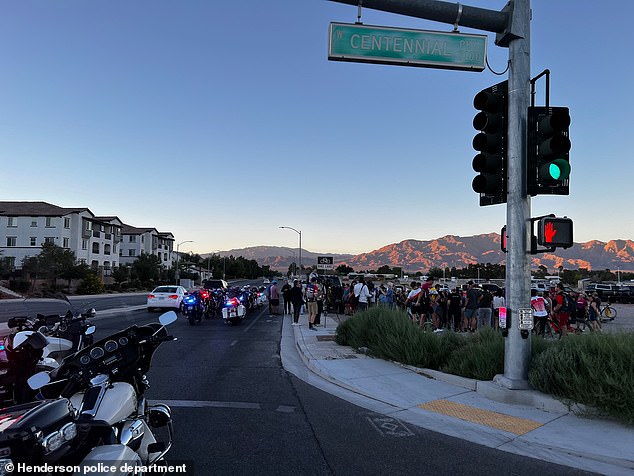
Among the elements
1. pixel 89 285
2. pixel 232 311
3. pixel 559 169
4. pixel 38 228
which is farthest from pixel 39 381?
pixel 38 228

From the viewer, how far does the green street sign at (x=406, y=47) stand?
23.2 ft

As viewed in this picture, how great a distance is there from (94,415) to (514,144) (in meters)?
6.79

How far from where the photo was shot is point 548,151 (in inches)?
277

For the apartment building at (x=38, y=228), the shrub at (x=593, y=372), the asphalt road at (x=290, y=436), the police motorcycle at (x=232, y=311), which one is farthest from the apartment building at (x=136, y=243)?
the shrub at (x=593, y=372)

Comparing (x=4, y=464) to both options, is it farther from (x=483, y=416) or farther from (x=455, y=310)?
(x=455, y=310)

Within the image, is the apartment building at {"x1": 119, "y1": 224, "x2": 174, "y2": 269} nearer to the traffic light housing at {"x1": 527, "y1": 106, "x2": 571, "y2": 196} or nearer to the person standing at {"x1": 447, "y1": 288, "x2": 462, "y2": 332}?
the person standing at {"x1": 447, "y1": 288, "x2": 462, "y2": 332}

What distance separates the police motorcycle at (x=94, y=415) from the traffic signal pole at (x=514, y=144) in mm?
5296

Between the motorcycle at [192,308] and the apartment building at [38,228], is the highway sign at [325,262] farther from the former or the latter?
the apartment building at [38,228]

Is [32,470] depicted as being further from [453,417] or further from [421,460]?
[453,417]

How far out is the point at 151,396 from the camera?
7.50m

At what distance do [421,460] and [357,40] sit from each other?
568cm

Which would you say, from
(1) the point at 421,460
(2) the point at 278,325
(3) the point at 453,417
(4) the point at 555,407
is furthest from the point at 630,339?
(2) the point at 278,325

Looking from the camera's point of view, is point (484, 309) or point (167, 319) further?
point (484, 309)

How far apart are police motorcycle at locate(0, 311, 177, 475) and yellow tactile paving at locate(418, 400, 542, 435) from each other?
4.10m
